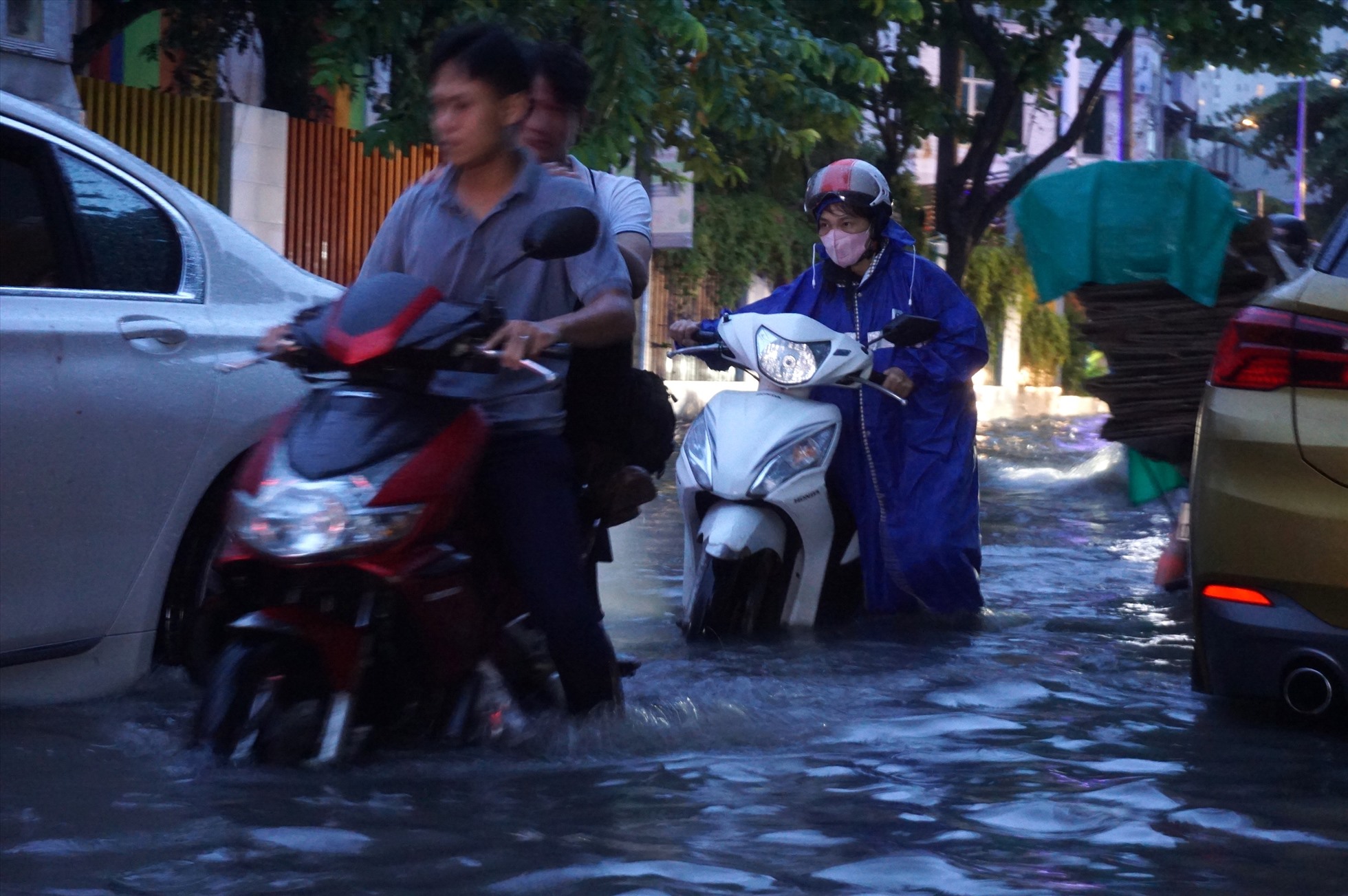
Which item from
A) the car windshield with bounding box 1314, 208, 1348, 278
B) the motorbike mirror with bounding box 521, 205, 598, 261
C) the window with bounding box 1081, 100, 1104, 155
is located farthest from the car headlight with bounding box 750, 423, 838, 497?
the window with bounding box 1081, 100, 1104, 155

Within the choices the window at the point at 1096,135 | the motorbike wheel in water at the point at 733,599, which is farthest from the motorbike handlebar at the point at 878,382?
the window at the point at 1096,135

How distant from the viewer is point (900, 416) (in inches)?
254

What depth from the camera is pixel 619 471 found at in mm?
4352

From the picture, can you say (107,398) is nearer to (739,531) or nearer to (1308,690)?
(739,531)

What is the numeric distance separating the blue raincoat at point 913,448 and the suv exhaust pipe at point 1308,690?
1989mm

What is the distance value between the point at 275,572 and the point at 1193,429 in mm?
4663

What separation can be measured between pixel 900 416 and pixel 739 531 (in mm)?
881

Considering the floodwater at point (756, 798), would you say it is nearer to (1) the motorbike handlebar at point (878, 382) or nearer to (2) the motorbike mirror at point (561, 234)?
(1) the motorbike handlebar at point (878, 382)

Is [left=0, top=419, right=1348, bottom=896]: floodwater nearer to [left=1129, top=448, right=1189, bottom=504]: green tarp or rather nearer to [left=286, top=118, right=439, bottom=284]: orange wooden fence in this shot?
[left=1129, top=448, right=1189, bottom=504]: green tarp

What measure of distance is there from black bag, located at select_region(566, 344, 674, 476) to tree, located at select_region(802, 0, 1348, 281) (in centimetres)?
1472

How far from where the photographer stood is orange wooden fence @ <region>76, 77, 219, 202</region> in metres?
12.5

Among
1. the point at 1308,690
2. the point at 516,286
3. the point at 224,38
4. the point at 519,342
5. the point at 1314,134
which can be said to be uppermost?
the point at 1314,134

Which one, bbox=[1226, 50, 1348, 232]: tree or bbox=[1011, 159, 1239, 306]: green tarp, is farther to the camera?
bbox=[1226, 50, 1348, 232]: tree

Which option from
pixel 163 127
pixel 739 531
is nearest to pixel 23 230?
pixel 739 531
